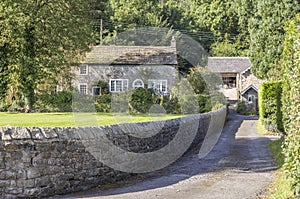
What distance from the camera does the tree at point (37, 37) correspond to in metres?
32.3

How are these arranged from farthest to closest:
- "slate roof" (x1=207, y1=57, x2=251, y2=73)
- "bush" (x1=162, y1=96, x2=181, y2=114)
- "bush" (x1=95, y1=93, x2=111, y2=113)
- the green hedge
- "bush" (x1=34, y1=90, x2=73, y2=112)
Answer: "slate roof" (x1=207, y1=57, x2=251, y2=73) < "bush" (x1=162, y1=96, x2=181, y2=114) < "bush" (x1=95, y1=93, x2=111, y2=113) < "bush" (x1=34, y1=90, x2=73, y2=112) < the green hedge

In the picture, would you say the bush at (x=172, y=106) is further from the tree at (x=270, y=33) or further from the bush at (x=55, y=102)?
the bush at (x=55, y=102)

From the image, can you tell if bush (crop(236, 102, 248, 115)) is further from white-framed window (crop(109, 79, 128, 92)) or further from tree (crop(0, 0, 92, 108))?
tree (crop(0, 0, 92, 108))

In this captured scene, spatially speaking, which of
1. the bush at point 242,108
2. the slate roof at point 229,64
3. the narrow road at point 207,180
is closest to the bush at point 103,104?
the bush at point 242,108

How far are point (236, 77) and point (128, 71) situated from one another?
22.8m

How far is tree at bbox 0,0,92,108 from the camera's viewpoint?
32.3 metres

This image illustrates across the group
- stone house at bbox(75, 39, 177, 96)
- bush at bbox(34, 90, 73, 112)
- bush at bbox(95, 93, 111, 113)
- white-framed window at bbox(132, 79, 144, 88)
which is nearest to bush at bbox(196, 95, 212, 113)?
stone house at bbox(75, 39, 177, 96)

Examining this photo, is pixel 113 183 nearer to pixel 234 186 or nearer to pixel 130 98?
pixel 234 186

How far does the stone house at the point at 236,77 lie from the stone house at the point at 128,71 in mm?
13227

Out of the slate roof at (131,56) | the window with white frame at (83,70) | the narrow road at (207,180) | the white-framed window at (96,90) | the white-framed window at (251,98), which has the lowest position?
the narrow road at (207,180)

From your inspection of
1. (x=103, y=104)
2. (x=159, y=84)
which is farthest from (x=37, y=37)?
(x=159, y=84)

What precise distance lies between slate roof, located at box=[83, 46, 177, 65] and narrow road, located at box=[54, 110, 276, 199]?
32751mm

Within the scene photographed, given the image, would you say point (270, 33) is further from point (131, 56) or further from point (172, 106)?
point (131, 56)

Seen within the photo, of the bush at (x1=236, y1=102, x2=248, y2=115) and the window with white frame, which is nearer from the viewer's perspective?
the window with white frame
